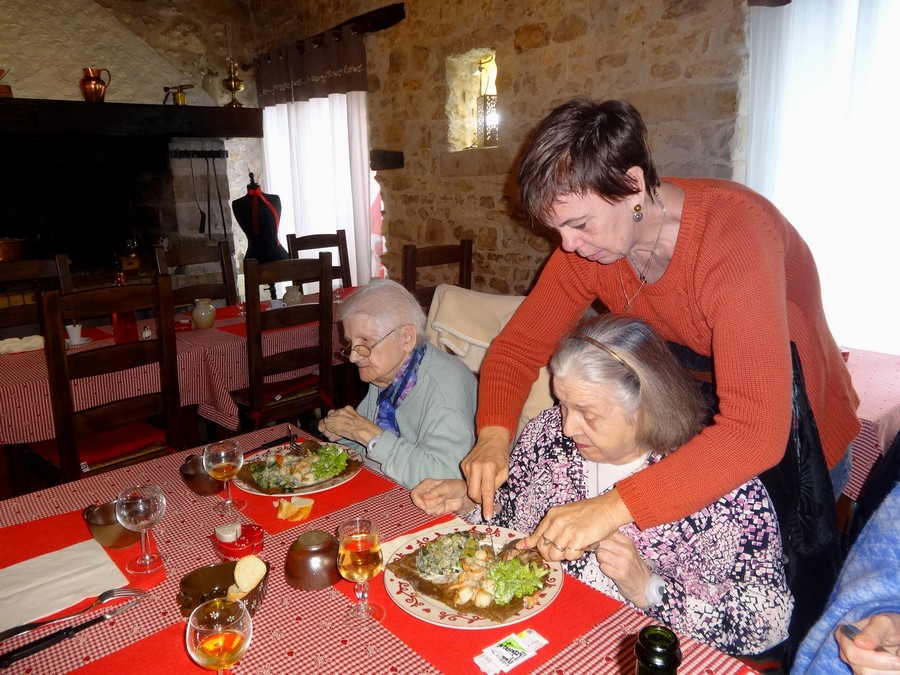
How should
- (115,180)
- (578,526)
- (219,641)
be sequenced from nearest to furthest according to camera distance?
(219,641) → (578,526) → (115,180)

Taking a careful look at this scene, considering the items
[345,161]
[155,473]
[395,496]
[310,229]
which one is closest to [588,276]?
[395,496]

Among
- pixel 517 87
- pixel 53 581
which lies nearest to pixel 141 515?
pixel 53 581

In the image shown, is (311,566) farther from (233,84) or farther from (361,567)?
(233,84)

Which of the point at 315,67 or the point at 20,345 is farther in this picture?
the point at 315,67

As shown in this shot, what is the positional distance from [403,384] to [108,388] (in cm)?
148

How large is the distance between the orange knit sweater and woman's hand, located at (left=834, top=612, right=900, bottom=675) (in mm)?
298

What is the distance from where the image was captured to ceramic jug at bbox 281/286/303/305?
3949mm

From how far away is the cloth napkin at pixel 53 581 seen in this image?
1.18 metres

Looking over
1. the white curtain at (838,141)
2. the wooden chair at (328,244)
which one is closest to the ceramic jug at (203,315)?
the wooden chair at (328,244)

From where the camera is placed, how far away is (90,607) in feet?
3.84

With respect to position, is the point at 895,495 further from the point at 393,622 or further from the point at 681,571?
the point at 393,622

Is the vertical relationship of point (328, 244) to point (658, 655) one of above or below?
above

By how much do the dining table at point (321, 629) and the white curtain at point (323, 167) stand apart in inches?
187

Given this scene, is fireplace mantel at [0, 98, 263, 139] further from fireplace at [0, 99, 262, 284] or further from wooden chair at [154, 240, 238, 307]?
wooden chair at [154, 240, 238, 307]
